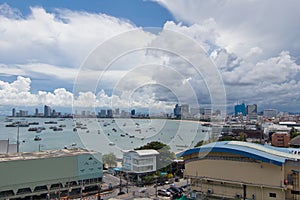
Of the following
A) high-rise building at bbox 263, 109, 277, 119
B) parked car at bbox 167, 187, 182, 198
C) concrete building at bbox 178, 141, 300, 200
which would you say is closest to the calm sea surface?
parked car at bbox 167, 187, 182, 198

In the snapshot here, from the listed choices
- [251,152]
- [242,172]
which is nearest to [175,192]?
[242,172]

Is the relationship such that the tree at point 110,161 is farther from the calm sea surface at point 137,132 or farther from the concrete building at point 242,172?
the concrete building at point 242,172

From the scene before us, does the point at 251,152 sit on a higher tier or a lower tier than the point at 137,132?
higher

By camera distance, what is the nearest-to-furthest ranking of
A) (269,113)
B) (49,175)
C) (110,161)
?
(49,175) < (110,161) < (269,113)

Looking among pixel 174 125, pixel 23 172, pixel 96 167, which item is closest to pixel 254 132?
pixel 174 125

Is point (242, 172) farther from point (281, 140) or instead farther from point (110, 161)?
point (281, 140)

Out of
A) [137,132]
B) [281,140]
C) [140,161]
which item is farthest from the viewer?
[281,140]

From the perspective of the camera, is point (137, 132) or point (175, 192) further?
point (137, 132)

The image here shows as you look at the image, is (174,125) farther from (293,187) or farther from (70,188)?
(293,187)
